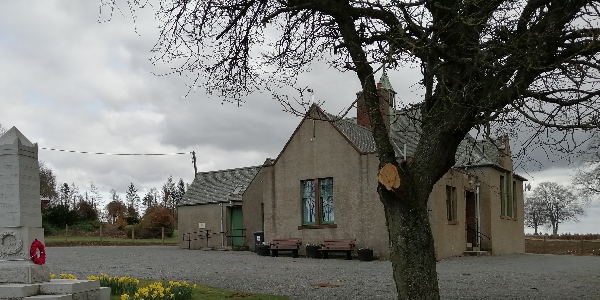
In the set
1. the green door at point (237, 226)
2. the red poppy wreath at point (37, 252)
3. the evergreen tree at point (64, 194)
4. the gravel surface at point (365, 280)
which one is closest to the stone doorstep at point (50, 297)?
the red poppy wreath at point (37, 252)

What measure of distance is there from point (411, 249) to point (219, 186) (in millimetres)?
29948

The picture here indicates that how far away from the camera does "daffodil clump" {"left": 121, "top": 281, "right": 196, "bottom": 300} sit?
30.1ft

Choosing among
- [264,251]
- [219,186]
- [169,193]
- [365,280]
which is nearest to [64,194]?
[169,193]

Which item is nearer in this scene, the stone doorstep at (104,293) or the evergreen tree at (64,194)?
the stone doorstep at (104,293)

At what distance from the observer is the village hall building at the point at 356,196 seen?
2442 centimetres

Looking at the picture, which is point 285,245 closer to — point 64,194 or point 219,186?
point 219,186

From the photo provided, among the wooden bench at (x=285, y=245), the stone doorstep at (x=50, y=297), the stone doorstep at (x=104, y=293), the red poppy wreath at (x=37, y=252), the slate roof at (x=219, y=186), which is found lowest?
the wooden bench at (x=285, y=245)

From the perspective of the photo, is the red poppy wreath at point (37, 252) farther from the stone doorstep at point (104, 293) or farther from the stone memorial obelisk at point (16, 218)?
the stone doorstep at point (104, 293)

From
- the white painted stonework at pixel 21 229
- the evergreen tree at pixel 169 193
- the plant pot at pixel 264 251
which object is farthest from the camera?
the evergreen tree at pixel 169 193

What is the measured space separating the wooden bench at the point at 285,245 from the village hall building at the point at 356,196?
1.23ft

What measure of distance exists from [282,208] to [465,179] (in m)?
9.05

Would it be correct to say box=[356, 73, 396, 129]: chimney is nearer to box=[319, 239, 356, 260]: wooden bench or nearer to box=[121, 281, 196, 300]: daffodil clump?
box=[121, 281, 196, 300]: daffodil clump

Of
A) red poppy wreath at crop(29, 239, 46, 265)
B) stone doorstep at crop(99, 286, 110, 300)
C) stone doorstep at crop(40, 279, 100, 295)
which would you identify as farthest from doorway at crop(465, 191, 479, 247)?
red poppy wreath at crop(29, 239, 46, 265)

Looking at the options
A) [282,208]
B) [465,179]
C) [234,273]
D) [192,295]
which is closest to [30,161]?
[192,295]
